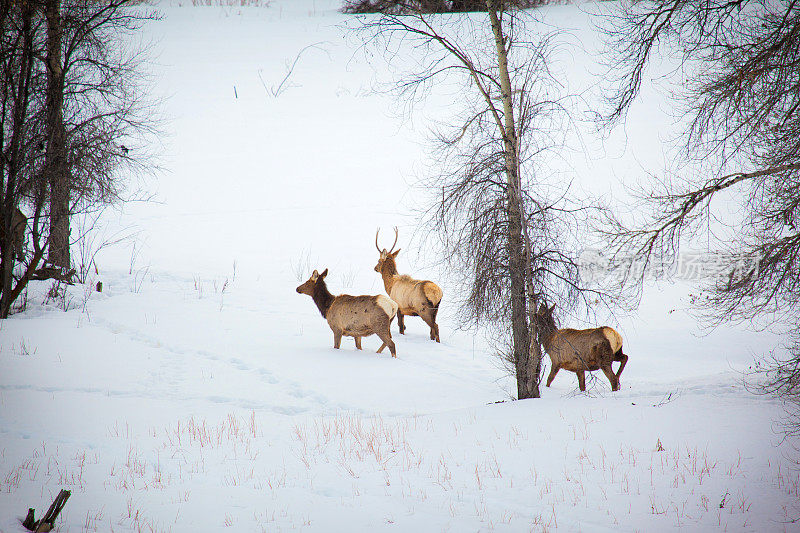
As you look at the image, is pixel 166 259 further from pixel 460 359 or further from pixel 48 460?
pixel 48 460

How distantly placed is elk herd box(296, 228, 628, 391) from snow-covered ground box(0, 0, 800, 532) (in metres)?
0.48

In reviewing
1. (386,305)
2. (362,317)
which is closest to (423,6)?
(386,305)

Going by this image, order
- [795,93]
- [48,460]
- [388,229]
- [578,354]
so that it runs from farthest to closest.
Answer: [388,229]
[578,354]
[795,93]
[48,460]

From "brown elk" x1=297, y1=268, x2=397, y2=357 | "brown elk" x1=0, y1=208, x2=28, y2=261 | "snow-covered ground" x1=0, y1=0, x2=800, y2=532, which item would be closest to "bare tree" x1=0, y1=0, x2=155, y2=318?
"brown elk" x1=0, y1=208, x2=28, y2=261

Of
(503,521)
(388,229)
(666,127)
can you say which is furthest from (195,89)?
(503,521)

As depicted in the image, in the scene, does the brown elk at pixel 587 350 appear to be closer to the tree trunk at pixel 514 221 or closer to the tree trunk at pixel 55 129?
the tree trunk at pixel 514 221

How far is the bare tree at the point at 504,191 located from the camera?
327 inches

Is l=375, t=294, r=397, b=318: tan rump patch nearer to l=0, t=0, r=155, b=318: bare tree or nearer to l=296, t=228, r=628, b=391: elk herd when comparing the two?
l=296, t=228, r=628, b=391: elk herd

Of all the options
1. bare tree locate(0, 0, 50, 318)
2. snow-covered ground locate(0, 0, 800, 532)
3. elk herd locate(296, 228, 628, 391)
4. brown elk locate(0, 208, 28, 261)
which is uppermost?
bare tree locate(0, 0, 50, 318)

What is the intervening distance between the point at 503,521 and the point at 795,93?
236 inches

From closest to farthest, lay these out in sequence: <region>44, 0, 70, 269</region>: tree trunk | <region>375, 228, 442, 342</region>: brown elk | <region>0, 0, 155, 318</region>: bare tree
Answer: <region>0, 0, 155, 318</region>: bare tree < <region>44, 0, 70, 269</region>: tree trunk < <region>375, 228, 442, 342</region>: brown elk

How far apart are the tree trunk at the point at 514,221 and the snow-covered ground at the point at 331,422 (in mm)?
951

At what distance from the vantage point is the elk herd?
9.67 meters

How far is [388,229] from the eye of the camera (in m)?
27.0
